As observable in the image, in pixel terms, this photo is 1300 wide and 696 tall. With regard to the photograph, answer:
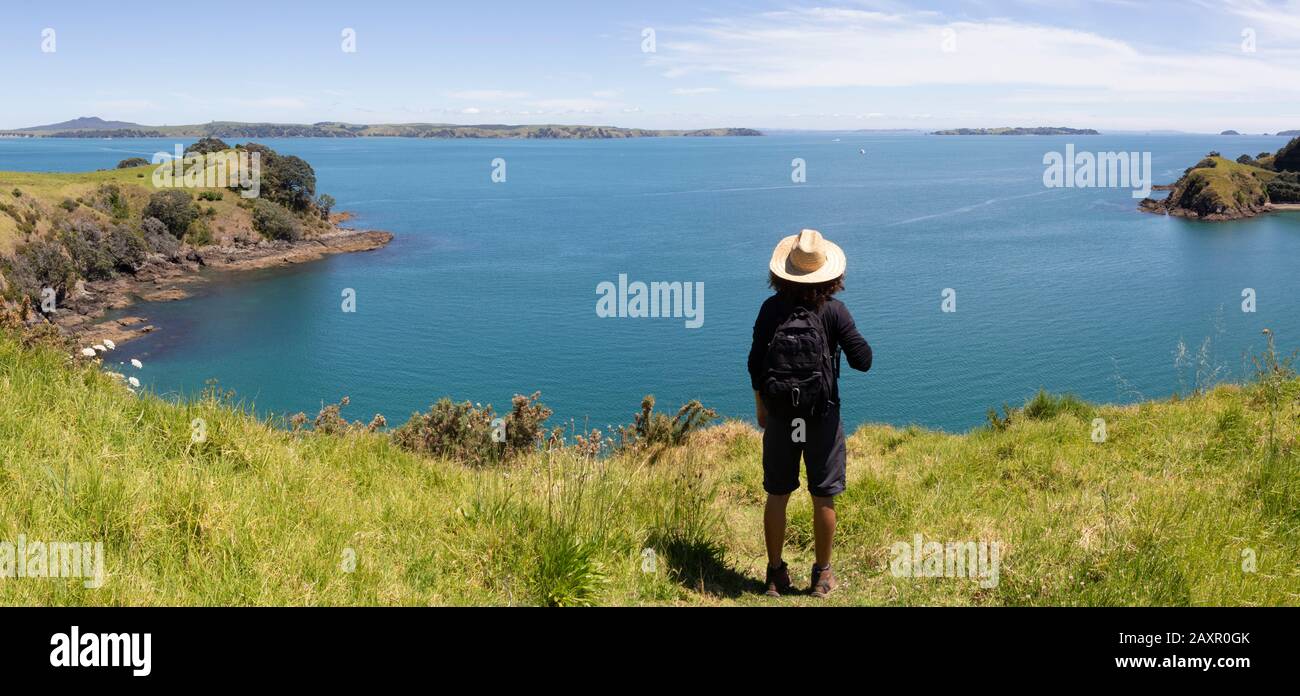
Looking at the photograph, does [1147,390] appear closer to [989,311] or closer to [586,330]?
[989,311]

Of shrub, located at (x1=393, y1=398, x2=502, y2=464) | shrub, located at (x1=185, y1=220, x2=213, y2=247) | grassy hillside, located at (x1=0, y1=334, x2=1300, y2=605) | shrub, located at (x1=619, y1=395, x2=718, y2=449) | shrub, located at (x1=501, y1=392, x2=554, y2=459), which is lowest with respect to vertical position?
shrub, located at (x1=501, y1=392, x2=554, y2=459)

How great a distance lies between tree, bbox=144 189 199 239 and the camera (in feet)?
226

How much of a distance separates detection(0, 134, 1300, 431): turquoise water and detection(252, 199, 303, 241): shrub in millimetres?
6306

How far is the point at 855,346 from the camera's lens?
4.38 m

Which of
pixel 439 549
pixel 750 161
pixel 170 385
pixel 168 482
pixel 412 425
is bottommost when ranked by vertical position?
pixel 170 385

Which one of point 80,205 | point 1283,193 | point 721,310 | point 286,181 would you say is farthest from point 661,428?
point 1283,193

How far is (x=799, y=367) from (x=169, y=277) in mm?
71366

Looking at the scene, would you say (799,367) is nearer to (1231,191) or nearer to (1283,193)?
(1231,191)

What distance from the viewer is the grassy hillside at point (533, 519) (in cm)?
394

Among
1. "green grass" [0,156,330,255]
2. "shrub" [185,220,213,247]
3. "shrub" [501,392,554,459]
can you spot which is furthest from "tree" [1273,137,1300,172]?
"shrub" [185,220,213,247]

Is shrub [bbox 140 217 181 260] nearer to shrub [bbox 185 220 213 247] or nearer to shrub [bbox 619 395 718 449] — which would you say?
shrub [bbox 185 220 213 247]

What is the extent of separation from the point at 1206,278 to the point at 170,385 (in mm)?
69535

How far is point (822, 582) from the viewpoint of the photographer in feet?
15.4

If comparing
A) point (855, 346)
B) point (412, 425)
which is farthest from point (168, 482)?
point (412, 425)
